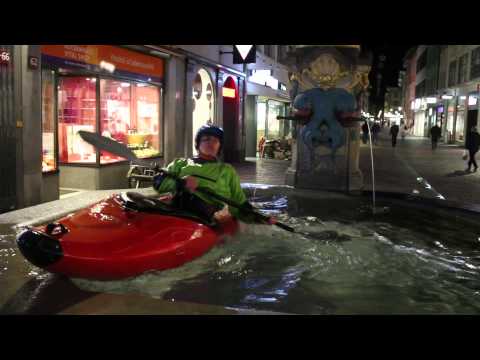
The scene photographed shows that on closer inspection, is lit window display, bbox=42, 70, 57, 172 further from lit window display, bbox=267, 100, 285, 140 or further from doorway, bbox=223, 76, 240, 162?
lit window display, bbox=267, 100, 285, 140

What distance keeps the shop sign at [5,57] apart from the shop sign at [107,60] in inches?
52.3

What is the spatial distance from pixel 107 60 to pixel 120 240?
7.68 metres

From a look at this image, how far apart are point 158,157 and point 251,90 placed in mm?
7957

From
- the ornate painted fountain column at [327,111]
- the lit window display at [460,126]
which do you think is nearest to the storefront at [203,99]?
the ornate painted fountain column at [327,111]

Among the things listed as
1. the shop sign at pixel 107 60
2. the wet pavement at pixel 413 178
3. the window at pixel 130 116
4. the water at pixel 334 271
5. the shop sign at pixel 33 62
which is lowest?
the water at pixel 334 271

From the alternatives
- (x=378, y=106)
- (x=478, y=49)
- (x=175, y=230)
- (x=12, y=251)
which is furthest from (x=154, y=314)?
(x=378, y=106)

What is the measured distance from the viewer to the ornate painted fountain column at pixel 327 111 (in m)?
10.3

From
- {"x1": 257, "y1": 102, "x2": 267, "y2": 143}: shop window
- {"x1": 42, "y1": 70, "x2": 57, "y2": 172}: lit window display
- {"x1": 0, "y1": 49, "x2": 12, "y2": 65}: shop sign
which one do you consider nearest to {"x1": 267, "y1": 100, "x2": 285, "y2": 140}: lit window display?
{"x1": 257, "y1": 102, "x2": 267, "y2": 143}: shop window

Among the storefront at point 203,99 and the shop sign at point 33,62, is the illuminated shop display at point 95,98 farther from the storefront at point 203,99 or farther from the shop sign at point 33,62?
the storefront at point 203,99

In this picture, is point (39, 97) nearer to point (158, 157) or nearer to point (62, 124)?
point (62, 124)

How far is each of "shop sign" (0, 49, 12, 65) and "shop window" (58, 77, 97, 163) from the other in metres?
Answer: 2.87

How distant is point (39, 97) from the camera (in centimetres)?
880

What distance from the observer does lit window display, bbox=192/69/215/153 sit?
16.2 m
